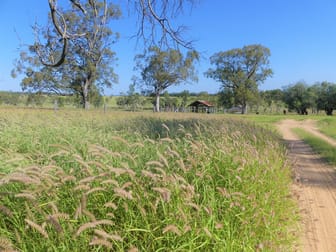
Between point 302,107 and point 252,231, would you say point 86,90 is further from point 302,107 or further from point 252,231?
point 302,107

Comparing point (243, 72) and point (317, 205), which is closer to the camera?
point (317, 205)

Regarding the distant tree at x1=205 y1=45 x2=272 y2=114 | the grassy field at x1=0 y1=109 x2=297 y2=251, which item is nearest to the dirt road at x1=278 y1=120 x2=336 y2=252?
the grassy field at x1=0 y1=109 x2=297 y2=251

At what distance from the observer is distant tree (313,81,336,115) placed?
5947cm

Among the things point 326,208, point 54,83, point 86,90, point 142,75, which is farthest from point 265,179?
point 142,75

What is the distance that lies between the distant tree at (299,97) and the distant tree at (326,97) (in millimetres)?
1905

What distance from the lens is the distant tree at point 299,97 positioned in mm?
62844

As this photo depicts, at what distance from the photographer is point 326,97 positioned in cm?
6072

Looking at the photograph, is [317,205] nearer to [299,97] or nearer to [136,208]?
[136,208]

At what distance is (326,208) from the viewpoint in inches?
161

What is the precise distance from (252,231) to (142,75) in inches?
2101

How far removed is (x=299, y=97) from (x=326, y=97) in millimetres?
6635

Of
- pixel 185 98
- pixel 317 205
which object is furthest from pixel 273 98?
pixel 317 205

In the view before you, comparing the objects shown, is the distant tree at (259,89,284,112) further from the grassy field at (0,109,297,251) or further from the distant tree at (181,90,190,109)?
the grassy field at (0,109,297,251)

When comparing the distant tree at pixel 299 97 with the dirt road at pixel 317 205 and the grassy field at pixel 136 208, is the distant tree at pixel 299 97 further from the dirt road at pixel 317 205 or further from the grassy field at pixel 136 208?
the grassy field at pixel 136 208
